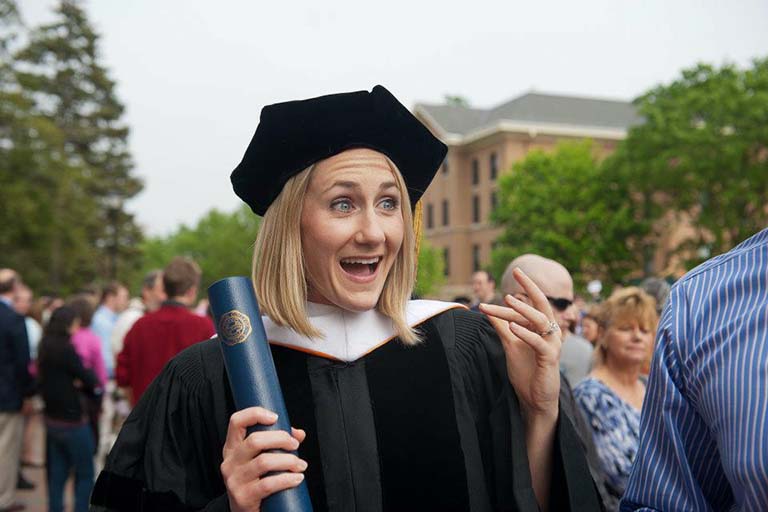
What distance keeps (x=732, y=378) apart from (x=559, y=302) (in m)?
2.44

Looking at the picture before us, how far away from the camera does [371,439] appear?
74.2 inches

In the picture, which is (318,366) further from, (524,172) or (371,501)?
(524,172)

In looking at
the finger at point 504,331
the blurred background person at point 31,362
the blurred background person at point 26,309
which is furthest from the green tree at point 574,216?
the finger at point 504,331

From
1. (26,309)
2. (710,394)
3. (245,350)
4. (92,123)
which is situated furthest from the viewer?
(92,123)

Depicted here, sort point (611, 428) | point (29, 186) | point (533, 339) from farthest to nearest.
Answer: point (29, 186)
point (611, 428)
point (533, 339)

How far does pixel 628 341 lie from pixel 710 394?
2.61 meters

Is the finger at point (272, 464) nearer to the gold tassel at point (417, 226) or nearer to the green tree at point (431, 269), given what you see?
the gold tassel at point (417, 226)

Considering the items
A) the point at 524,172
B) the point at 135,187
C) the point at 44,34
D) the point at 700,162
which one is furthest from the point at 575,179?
the point at 44,34

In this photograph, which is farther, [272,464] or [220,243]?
[220,243]

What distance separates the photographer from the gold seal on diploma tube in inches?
66.2

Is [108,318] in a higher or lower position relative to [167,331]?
lower

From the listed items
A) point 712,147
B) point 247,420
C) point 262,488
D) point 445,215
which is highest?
point 712,147

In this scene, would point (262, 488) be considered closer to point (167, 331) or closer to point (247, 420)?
point (247, 420)

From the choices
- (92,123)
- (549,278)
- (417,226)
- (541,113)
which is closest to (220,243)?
(92,123)
